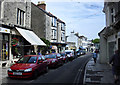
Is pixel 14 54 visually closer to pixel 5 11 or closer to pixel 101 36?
pixel 5 11

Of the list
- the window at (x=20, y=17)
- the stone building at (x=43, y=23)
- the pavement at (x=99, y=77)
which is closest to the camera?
the pavement at (x=99, y=77)

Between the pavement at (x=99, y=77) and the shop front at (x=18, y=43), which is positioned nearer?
the pavement at (x=99, y=77)

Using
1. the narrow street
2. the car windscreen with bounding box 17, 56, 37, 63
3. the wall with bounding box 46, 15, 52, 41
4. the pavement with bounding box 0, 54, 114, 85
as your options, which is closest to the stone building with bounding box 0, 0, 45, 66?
the pavement with bounding box 0, 54, 114, 85

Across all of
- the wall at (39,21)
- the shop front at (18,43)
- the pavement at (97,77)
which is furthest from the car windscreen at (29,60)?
the wall at (39,21)

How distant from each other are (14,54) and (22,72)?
32.1ft

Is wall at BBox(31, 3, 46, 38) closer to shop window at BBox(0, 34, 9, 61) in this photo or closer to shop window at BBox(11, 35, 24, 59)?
shop window at BBox(11, 35, 24, 59)

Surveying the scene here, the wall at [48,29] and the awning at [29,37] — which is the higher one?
the wall at [48,29]

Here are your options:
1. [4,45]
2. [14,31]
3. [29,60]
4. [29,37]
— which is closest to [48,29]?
[29,37]

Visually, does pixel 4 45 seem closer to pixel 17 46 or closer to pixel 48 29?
pixel 17 46

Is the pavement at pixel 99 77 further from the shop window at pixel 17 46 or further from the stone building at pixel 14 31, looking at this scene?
the shop window at pixel 17 46

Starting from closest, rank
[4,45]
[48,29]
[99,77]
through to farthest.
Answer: [99,77] < [4,45] < [48,29]

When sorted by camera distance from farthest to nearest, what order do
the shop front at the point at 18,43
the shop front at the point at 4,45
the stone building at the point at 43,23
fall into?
the stone building at the point at 43,23 < the shop front at the point at 18,43 < the shop front at the point at 4,45

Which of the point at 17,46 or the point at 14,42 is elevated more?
the point at 14,42

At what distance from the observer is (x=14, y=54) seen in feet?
55.9
